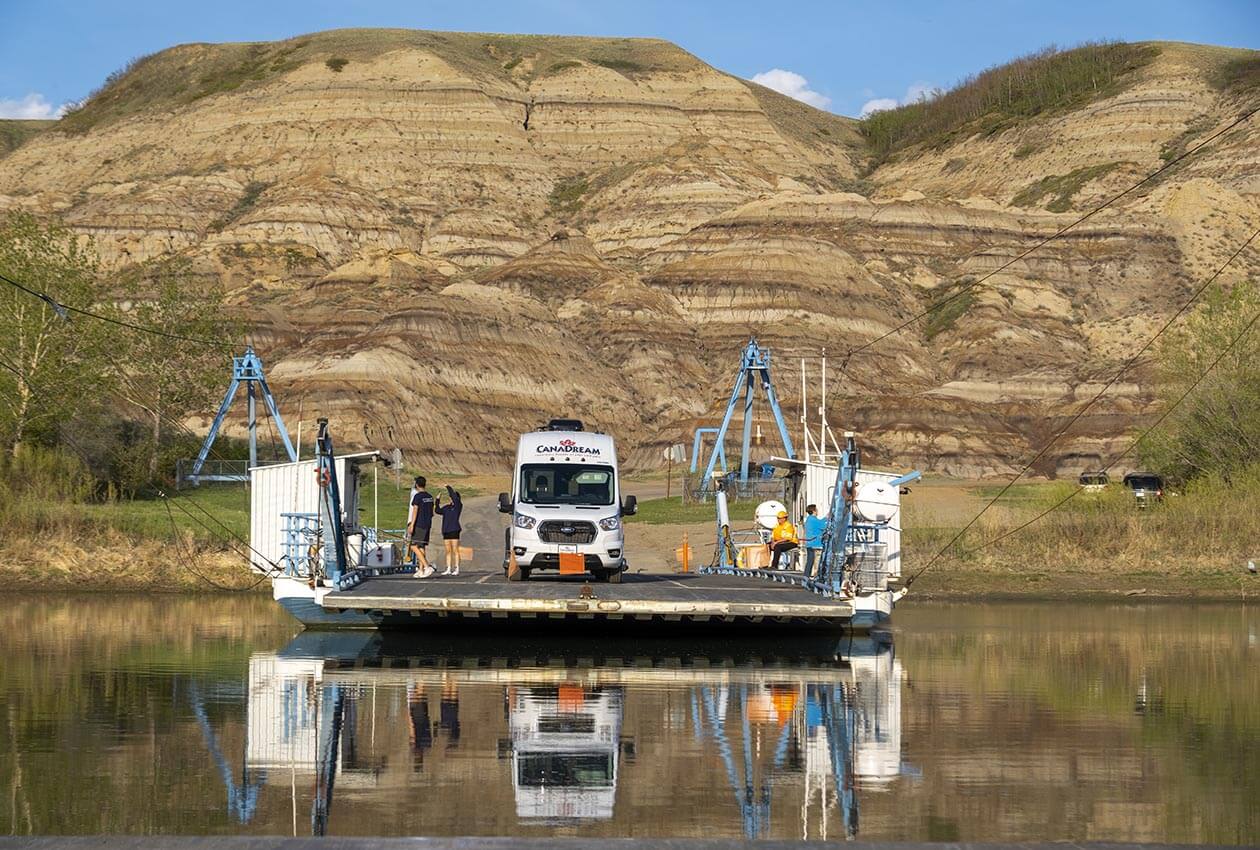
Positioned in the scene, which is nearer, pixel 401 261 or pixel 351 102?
pixel 401 261

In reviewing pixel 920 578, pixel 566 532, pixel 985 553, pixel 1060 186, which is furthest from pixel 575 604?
pixel 1060 186

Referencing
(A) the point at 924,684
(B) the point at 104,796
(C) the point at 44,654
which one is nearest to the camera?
(B) the point at 104,796

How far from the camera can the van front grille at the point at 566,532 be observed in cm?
3269

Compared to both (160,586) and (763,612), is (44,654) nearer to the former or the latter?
(763,612)

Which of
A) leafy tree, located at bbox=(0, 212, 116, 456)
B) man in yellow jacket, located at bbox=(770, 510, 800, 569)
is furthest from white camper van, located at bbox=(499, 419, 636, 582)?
leafy tree, located at bbox=(0, 212, 116, 456)

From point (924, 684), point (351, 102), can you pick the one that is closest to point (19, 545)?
point (924, 684)

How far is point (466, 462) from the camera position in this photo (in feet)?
330

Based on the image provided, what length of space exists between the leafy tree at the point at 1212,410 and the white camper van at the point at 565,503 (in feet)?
85.4

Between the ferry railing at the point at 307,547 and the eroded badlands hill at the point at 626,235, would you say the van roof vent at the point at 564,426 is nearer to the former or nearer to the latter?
the ferry railing at the point at 307,547

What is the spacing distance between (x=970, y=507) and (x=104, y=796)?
52967 mm

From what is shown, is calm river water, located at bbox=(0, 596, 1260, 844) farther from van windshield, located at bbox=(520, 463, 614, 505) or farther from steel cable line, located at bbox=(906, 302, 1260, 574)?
steel cable line, located at bbox=(906, 302, 1260, 574)

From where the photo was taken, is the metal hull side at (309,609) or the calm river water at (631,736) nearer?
the calm river water at (631,736)

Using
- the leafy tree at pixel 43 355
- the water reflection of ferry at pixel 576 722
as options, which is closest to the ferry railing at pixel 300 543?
the water reflection of ferry at pixel 576 722

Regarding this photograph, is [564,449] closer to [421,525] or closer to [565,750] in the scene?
[421,525]
